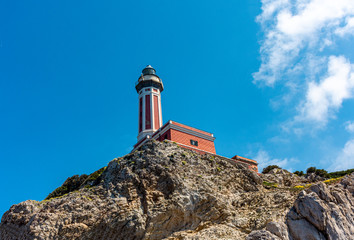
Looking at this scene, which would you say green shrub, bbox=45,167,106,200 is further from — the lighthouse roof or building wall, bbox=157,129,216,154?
the lighthouse roof

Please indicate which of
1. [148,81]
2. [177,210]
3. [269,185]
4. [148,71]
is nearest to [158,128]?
[148,81]

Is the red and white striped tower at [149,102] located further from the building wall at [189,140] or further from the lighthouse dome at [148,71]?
the building wall at [189,140]

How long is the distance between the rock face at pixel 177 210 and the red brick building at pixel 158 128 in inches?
290

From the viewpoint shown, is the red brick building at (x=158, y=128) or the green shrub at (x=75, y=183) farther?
the red brick building at (x=158, y=128)

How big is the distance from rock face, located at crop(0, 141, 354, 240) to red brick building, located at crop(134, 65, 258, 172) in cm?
737

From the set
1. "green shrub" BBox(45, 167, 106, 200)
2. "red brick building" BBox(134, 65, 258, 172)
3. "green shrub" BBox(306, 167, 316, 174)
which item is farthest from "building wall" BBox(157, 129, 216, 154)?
"green shrub" BBox(306, 167, 316, 174)

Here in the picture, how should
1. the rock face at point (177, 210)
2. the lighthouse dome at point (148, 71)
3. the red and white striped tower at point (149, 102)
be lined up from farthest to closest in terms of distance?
the lighthouse dome at point (148, 71) → the red and white striped tower at point (149, 102) → the rock face at point (177, 210)

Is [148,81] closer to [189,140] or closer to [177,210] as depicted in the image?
[189,140]

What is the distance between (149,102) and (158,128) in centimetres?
552

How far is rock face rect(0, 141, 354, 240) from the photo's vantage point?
25.6 metres

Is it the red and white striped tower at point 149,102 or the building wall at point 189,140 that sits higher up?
the red and white striped tower at point 149,102

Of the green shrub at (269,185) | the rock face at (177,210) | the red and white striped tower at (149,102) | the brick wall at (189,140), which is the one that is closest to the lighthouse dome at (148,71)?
the red and white striped tower at (149,102)

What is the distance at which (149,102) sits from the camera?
53688mm

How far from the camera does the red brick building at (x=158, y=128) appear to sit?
4081cm
